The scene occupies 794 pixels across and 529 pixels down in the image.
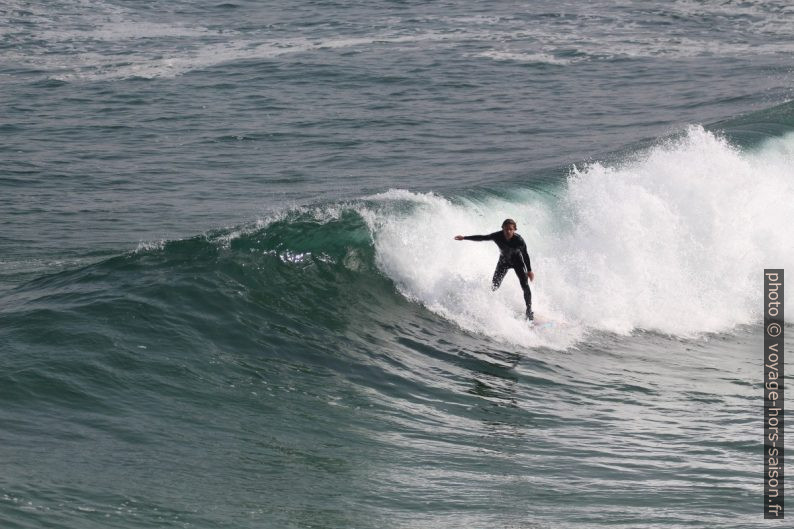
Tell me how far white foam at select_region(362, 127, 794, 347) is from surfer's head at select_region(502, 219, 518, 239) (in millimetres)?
1204

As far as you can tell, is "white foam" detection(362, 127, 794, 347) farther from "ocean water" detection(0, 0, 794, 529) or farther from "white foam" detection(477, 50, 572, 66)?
"white foam" detection(477, 50, 572, 66)

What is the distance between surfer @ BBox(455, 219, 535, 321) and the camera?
1398 centimetres

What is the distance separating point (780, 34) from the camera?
38.9m

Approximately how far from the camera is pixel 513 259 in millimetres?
14250

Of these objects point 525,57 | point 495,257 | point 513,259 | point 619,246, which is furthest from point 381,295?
point 525,57

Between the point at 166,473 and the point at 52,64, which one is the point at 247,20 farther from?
the point at 166,473

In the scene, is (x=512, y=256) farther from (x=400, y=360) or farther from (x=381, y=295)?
(x=400, y=360)

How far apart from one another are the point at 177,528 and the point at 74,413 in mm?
2476

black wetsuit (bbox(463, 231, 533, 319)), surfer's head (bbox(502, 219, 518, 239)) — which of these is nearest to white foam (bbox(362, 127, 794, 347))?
black wetsuit (bbox(463, 231, 533, 319))

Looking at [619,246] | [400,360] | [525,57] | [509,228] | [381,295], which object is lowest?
[400,360]

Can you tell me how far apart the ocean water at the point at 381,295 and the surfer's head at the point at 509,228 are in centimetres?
121

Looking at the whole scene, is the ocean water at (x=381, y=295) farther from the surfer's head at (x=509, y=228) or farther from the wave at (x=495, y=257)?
the surfer's head at (x=509, y=228)

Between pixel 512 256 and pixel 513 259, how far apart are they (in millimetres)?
45

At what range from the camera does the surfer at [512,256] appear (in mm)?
13984
